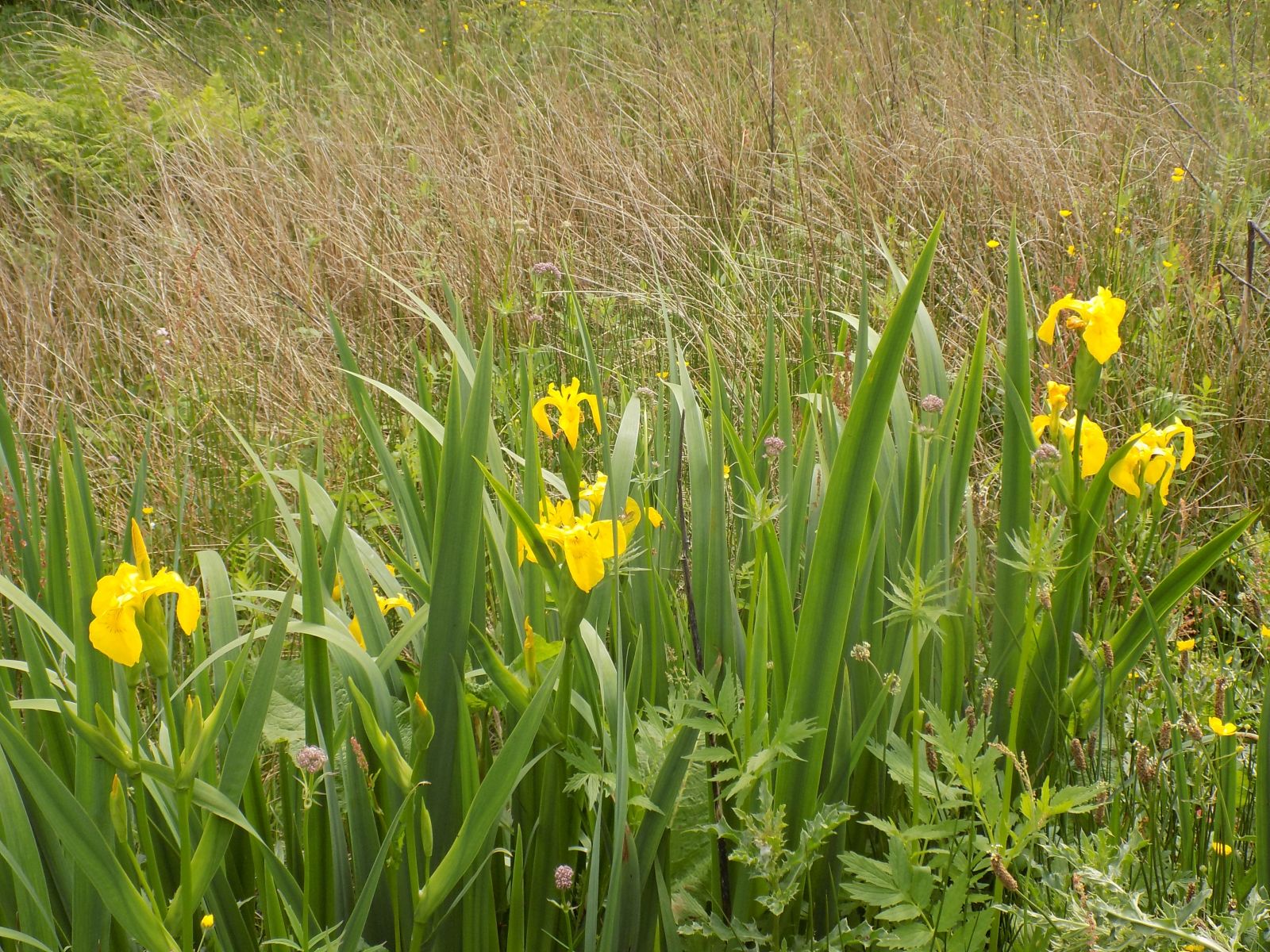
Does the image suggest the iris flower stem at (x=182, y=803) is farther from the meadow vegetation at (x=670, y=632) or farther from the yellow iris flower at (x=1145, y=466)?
the yellow iris flower at (x=1145, y=466)

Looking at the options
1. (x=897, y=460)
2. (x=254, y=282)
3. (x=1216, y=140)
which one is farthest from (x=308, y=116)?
(x=897, y=460)

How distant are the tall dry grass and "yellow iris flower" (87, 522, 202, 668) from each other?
3.26 ft

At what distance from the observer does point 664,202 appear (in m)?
3.11

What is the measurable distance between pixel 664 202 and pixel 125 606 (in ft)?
8.65

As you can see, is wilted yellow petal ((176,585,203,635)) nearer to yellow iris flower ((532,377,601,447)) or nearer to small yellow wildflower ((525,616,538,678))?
small yellow wildflower ((525,616,538,678))

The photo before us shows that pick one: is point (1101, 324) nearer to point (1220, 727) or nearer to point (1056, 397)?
point (1056, 397)

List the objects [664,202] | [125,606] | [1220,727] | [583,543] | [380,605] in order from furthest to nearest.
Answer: [664,202] < [380,605] < [1220,727] < [583,543] < [125,606]

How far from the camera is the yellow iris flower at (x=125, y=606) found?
0.68 metres

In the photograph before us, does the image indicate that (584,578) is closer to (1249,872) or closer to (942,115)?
(1249,872)

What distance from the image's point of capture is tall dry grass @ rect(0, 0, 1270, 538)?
7.80 feet

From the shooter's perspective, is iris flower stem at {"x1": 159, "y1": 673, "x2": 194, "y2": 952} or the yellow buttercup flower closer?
iris flower stem at {"x1": 159, "y1": 673, "x2": 194, "y2": 952}

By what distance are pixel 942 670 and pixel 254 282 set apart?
2.41 m

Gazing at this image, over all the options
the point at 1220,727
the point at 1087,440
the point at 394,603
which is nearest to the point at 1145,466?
the point at 1087,440

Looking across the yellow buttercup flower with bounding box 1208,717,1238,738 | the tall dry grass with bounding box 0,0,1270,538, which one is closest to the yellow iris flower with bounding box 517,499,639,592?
the yellow buttercup flower with bounding box 1208,717,1238,738
